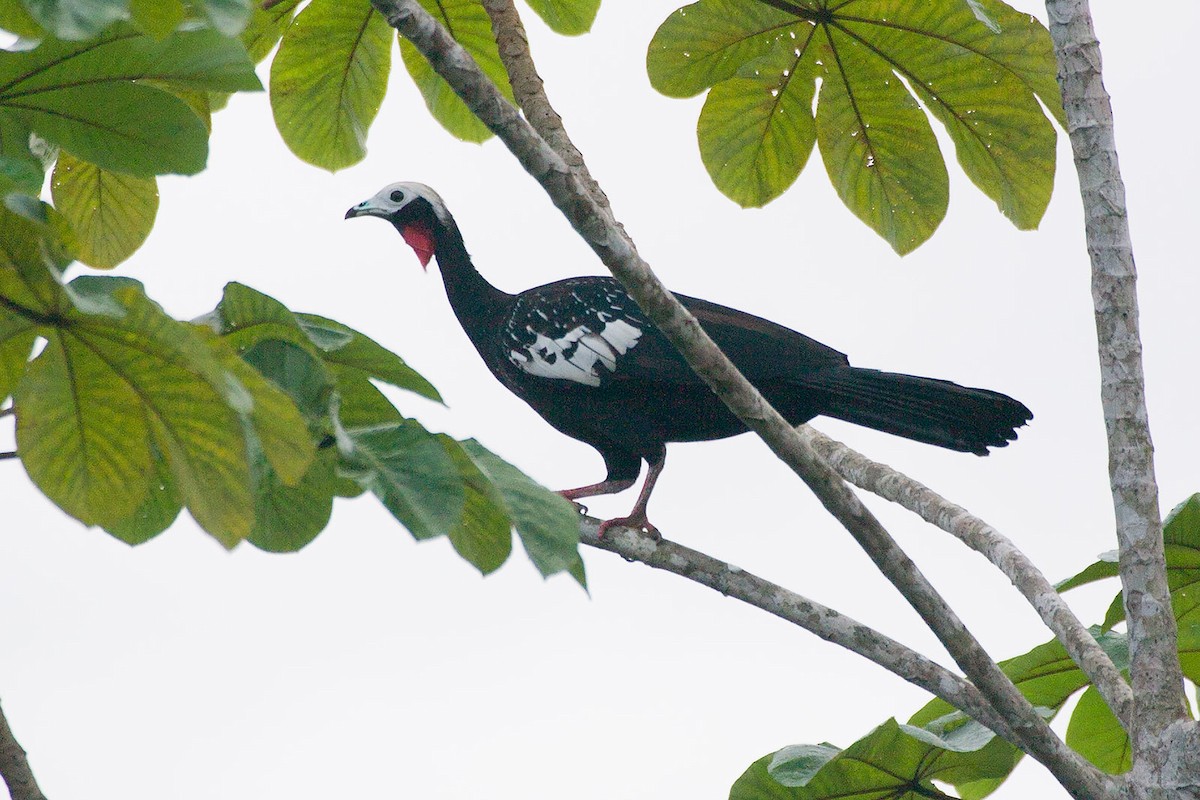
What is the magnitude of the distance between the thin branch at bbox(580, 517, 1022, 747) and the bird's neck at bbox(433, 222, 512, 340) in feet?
4.42

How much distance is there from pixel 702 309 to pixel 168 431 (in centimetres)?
213

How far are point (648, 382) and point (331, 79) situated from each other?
1313 mm

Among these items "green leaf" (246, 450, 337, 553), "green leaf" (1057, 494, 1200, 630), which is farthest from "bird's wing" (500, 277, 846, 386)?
"green leaf" (246, 450, 337, 553)

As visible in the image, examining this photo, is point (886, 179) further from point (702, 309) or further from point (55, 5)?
point (55, 5)

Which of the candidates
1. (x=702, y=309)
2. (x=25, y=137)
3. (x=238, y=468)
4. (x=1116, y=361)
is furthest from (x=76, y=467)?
(x=702, y=309)

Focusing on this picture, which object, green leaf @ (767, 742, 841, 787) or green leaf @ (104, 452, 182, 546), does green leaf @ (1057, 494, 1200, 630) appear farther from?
green leaf @ (104, 452, 182, 546)

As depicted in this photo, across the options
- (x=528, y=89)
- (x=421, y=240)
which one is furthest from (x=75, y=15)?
(x=421, y=240)

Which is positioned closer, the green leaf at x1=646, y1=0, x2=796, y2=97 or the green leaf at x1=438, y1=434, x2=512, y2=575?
the green leaf at x1=438, y1=434, x2=512, y2=575

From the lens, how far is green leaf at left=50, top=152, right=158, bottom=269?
125 inches

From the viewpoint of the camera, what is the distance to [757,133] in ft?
12.3

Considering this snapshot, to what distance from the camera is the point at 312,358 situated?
154 cm

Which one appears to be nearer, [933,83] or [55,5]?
[55,5]

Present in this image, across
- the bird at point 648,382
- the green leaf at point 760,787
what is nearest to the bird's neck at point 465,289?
the bird at point 648,382

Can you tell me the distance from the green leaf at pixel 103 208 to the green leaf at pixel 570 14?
1.23 meters
